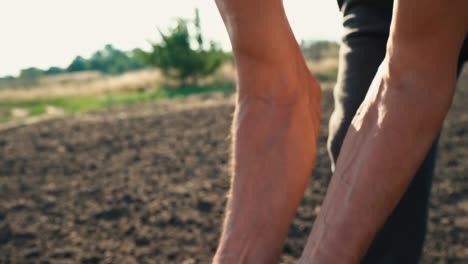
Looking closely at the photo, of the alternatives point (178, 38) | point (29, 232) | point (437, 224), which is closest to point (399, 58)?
point (437, 224)

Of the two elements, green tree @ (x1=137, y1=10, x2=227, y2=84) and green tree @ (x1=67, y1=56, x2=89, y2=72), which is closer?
green tree @ (x1=137, y1=10, x2=227, y2=84)

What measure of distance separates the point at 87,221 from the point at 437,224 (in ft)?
5.24

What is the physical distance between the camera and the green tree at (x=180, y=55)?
1875cm

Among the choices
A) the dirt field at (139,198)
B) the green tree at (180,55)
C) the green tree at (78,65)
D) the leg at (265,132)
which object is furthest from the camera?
the green tree at (78,65)

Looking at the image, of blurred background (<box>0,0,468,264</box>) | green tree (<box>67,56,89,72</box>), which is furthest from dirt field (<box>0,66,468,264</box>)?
green tree (<box>67,56,89,72</box>)

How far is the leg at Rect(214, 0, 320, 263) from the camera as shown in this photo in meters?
0.80

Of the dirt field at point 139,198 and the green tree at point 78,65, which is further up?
the green tree at point 78,65

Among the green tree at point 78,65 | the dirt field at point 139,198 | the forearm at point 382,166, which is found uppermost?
the green tree at point 78,65

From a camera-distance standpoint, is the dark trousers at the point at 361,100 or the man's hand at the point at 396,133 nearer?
the man's hand at the point at 396,133

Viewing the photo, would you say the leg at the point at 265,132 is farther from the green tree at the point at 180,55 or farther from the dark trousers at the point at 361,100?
the green tree at the point at 180,55

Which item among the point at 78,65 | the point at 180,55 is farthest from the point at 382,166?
the point at 78,65

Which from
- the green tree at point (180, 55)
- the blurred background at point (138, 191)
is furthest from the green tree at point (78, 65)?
the blurred background at point (138, 191)

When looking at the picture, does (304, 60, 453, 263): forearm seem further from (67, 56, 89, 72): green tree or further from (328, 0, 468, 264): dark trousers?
(67, 56, 89, 72): green tree

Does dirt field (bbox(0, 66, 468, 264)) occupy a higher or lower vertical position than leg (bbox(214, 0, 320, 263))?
lower
